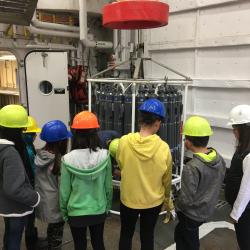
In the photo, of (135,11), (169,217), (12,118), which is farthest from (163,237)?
(135,11)

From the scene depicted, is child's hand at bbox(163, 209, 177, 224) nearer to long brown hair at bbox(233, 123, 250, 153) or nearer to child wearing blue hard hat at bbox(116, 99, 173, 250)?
child wearing blue hard hat at bbox(116, 99, 173, 250)

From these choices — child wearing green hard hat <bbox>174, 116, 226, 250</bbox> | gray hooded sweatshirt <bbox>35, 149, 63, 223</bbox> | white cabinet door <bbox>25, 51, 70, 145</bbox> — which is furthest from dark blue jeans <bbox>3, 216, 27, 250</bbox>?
white cabinet door <bbox>25, 51, 70, 145</bbox>

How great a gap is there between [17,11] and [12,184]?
3.56 meters

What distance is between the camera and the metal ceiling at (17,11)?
4.24 meters

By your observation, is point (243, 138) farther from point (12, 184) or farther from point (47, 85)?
point (47, 85)

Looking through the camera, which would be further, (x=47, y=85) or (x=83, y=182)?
(x=47, y=85)

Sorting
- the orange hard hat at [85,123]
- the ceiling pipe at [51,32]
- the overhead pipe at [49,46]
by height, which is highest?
the ceiling pipe at [51,32]

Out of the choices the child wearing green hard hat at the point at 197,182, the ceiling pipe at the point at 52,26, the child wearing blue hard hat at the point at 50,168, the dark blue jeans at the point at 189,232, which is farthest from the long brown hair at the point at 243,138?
the ceiling pipe at the point at 52,26

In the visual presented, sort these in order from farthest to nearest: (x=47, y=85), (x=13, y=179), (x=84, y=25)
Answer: (x=47, y=85) < (x=84, y=25) < (x=13, y=179)

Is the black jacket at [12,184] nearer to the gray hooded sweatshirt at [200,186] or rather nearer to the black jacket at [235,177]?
the gray hooded sweatshirt at [200,186]

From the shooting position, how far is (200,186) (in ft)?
6.59

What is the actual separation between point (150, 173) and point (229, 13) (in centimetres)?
304

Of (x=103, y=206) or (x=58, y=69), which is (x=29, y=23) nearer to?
(x=58, y=69)

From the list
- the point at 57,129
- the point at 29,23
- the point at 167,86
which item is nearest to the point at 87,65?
the point at 29,23
